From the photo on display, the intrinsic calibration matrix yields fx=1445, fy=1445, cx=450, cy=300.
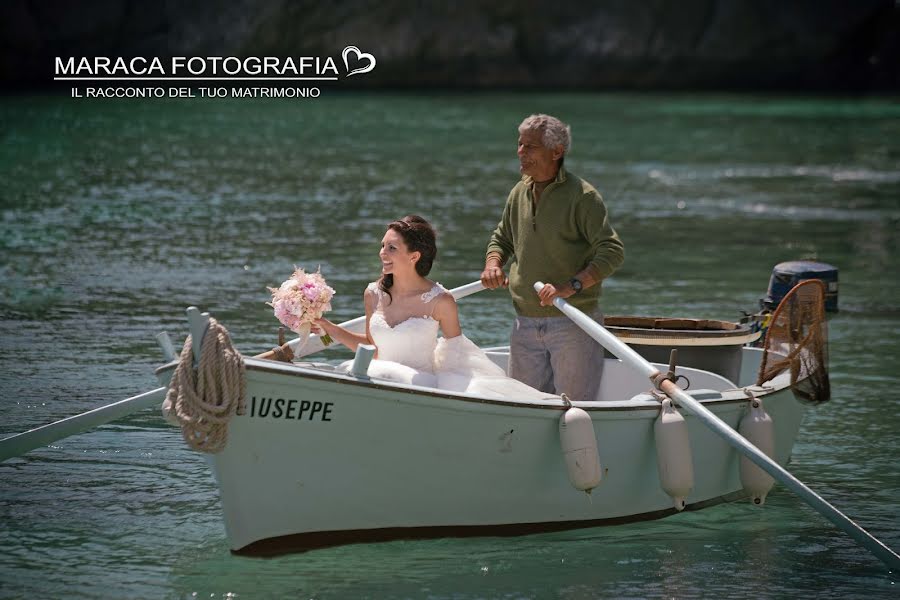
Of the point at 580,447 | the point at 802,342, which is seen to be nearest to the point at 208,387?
the point at 580,447

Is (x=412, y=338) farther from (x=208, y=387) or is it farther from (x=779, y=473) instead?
(x=779, y=473)

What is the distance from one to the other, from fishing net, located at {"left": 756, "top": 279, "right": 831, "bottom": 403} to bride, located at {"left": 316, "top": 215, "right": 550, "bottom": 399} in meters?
1.52

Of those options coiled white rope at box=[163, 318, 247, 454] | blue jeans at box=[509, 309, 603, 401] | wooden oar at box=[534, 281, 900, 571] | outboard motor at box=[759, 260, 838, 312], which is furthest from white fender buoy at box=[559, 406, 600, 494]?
outboard motor at box=[759, 260, 838, 312]

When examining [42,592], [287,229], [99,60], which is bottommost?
[42,592]

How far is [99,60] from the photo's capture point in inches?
1951

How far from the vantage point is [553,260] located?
669 cm

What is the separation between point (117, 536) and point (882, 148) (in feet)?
81.2

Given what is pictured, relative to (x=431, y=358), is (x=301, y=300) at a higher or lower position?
higher

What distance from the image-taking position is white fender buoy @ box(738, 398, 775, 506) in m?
6.72

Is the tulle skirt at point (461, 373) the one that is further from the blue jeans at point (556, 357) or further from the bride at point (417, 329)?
the blue jeans at point (556, 357)

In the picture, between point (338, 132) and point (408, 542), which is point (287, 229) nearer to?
point (408, 542)

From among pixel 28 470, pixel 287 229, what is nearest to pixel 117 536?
pixel 28 470

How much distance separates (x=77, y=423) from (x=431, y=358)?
1.57 metres

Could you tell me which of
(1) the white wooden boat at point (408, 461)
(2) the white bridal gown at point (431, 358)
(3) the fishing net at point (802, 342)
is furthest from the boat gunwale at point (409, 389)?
(3) the fishing net at point (802, 342)
